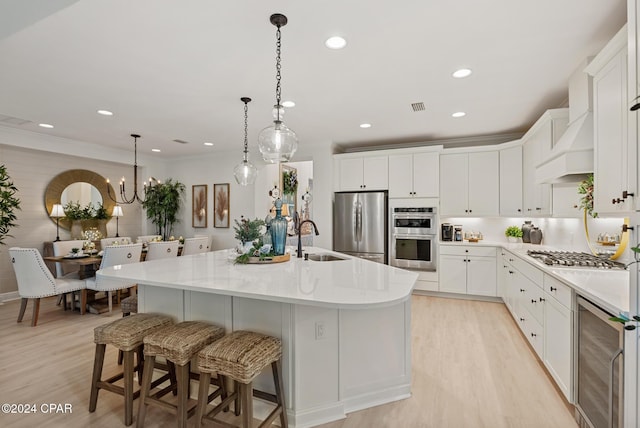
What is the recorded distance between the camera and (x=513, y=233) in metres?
4.75

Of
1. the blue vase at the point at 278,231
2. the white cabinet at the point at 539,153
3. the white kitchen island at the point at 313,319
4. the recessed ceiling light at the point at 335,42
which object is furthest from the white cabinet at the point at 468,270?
the recessed ceiling light at the point at 335,42

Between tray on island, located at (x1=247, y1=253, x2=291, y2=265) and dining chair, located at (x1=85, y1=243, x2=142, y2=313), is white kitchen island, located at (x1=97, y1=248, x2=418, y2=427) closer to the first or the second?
tray on island, located at (x1=247, y1=253, x2=291, y2=265)

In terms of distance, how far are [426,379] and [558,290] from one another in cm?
119

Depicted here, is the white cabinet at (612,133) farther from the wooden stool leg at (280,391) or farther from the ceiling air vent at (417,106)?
the wooden stool leg at (280,391)

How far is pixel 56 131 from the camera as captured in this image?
4688mm

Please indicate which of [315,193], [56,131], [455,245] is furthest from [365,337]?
[56,131]

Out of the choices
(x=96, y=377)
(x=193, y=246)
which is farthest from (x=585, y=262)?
(x=193, y=246)

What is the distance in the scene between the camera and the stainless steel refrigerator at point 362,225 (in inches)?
202

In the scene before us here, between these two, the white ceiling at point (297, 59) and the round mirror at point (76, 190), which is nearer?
the white ceiling at point (297, 59)

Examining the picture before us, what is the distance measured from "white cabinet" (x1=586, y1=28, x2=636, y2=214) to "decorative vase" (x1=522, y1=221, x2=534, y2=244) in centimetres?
285

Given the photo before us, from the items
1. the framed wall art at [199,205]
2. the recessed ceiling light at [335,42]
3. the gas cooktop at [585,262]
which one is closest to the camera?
the recessed ceiling light at [335,42]

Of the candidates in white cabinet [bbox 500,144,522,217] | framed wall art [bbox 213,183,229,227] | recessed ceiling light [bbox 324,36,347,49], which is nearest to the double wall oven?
white cabinet [bbox 500,144,522,217]

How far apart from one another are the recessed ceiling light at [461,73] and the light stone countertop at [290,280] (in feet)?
6.11

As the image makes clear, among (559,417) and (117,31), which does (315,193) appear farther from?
(559,417)
